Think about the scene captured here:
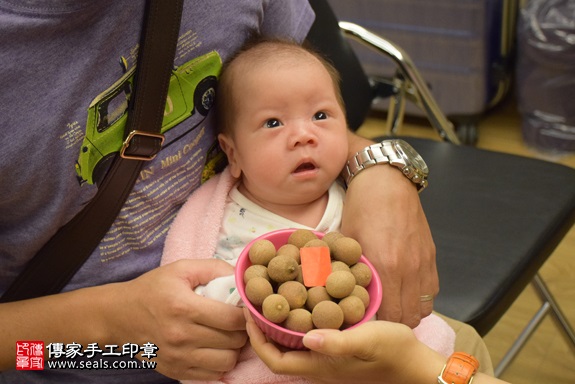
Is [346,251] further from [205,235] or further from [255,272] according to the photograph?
[205,235]

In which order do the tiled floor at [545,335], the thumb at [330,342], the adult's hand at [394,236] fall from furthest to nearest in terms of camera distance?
the tiled floor at [545,335]
the adult's hand at [394,236]
the thumb at [330,342]

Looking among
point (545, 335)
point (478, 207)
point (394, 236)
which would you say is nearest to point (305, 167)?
point (394, 236)

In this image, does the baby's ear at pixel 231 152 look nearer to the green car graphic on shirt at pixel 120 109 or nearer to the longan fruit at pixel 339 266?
the green car graphic on shirt at pixel 120 109

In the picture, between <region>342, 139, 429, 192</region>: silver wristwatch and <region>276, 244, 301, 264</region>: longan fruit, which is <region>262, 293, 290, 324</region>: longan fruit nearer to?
<region>276, 244, 301, 264</region>: longan fruit

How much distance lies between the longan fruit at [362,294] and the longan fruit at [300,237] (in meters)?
0.09

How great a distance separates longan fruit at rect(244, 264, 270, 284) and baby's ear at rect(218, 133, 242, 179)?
28 centimetres

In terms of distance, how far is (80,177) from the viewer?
0.91m

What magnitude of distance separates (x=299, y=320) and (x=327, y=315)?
1.3 inches

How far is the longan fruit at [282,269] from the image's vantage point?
792 mm

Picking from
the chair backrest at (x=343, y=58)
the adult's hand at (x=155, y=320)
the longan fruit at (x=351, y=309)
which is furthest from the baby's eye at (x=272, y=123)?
the chair backrest at (x=343, y=58)

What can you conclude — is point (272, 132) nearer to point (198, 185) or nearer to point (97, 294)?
point (198, 185)

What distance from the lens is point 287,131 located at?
3.30 ft

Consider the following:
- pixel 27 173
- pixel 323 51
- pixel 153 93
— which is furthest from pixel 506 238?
pixel 27 173

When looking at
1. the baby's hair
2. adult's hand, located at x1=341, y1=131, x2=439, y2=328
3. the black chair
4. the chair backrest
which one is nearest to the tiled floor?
the black chair
